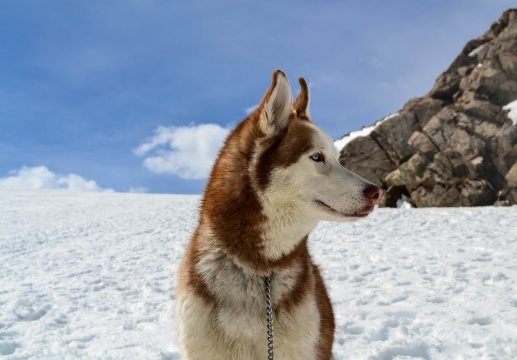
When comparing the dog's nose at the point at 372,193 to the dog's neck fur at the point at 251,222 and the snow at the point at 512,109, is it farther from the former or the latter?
the snow at the point at 512,109

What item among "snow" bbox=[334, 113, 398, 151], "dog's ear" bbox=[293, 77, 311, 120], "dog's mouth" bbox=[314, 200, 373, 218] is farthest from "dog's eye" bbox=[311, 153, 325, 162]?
"snow" bbox=[334, 113, 398, 151]

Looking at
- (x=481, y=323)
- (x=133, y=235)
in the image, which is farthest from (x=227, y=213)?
(x=133, y=235)

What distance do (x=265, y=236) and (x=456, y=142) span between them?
31939mm

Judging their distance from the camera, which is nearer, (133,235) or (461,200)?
(133,235)

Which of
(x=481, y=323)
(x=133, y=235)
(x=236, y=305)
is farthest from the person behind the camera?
(x=133, y=235)

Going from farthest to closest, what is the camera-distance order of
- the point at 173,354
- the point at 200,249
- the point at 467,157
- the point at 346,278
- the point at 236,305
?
the point at 467,157 < the point at 346,278 < the point at 173,354 < the point at 200,249 < the point at 236,305

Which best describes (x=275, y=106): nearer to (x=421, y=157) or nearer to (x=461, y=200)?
(x=461, y=200)

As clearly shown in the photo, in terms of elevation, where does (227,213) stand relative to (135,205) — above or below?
below

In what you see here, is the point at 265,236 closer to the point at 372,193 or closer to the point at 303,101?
the point at 372,193

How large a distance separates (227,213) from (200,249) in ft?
1.22

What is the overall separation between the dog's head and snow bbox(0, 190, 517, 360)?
302 centimetres

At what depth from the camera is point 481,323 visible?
20.2 ft

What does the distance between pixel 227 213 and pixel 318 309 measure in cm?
102

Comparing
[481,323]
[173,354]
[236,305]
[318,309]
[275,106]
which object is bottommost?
[481,323]
